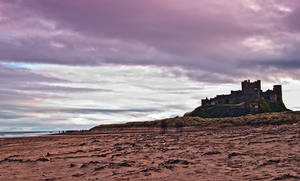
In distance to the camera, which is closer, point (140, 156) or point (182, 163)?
point (182, 163)

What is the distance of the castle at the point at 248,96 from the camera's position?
95312 millimetres

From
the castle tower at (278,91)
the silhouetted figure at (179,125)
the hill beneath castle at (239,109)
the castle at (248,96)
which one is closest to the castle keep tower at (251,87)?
the castle at (248,96)

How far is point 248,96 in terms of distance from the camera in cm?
9881

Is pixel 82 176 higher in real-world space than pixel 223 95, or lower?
lower

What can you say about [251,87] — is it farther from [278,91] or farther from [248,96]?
[278,91]

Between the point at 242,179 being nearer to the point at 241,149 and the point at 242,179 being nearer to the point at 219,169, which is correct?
the point at 219,169

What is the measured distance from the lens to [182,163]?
10.3 metres

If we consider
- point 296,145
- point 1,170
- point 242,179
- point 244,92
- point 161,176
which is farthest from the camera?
point 244,92

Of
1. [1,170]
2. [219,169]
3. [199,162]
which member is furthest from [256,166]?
[1,170]

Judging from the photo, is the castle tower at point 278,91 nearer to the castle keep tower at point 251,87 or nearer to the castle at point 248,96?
the castle at point 248,96

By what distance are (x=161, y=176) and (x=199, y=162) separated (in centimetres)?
222

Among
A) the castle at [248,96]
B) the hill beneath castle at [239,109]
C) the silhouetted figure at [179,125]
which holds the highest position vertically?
the castle at [248,96]

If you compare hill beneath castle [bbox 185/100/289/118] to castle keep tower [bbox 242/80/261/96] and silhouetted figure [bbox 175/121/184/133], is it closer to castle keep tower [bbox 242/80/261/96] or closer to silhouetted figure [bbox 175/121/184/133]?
castle keep tower [bbox 242/80/261/96]

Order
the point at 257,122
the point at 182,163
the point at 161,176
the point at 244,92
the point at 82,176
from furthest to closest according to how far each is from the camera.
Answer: the point at 244,92 → the point at 257,122 → the point at 182,163 → the point at 82,176 → the point at 161,176
